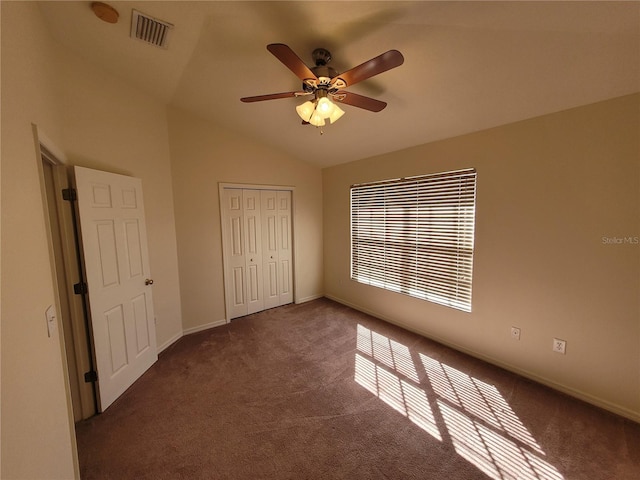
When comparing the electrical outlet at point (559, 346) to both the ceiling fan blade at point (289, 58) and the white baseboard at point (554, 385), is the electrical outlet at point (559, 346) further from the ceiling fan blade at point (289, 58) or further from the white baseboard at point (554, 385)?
the ceiling fan blade at point (289, 58)

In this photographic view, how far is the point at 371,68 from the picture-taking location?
1.44 meters

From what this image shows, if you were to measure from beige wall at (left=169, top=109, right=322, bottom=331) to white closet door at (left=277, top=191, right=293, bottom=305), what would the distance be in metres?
0.32

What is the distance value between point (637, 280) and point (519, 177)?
1099 millimetres

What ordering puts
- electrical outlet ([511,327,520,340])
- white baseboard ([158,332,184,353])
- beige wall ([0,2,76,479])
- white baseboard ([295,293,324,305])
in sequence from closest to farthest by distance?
beige wall ([0,2,76,479])
electrical outlet ([511,327,520,340])
white baseboard ([158,332,184,353])
white baseboard ([295,293,324,305])

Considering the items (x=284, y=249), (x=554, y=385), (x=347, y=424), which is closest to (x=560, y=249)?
(x=554, y=385)

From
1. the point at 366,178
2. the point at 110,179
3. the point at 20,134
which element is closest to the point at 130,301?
the point at 110,179

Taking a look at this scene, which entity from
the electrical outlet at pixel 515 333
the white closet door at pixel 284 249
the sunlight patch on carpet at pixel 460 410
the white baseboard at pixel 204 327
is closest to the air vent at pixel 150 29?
the white closet door at pixel 284 249

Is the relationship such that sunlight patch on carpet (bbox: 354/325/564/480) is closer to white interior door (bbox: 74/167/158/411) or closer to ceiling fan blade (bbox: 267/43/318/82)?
white interior door (bbox: 74/167/158/411)

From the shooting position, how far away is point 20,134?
1143 mm

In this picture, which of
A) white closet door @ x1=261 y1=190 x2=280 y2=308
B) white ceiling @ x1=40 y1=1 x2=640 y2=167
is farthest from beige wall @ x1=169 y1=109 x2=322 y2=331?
white ceiling @ x1=40 y1=1 x2=640 y2=167

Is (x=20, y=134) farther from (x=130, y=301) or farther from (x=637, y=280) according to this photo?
(x=637, y=280)

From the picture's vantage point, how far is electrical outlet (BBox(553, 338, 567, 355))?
2.16 meters

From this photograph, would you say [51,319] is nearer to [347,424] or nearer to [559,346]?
[347,424]

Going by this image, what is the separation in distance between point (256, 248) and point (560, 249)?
3.51 metres
